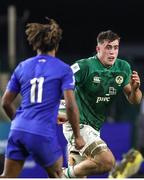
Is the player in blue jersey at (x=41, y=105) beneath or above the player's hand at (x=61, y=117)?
above

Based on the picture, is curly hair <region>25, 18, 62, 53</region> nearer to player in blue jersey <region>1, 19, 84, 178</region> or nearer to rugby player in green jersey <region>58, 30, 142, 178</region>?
player in blue jersey <region>1, 19, 84, 178</region>

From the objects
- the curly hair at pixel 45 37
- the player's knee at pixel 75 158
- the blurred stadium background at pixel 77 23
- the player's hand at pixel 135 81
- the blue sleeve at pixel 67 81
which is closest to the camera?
the blue sleeve at pixel 67 81

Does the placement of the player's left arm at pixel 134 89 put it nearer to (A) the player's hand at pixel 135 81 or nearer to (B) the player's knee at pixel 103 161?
(A) the player's hand at pixel 135 81

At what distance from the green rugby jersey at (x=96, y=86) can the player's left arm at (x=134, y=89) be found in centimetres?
9

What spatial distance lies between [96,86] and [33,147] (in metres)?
2.09

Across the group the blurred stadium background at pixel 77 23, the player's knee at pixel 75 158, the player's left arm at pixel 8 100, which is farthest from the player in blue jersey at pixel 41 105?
the blurred stadium background at pixel 77 23

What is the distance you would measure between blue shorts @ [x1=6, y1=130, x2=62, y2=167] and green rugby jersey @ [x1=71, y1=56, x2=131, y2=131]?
5.97ft

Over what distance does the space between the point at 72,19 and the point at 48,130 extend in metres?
19.4

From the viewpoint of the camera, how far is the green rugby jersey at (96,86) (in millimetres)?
10148

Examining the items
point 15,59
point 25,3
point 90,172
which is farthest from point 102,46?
point 25,3

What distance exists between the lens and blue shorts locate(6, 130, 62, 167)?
8.31 metres

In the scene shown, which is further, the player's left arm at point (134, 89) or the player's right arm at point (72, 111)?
the player's left arm at point (134, 89)

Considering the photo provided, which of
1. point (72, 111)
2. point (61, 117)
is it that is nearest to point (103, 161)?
point (61, 117)

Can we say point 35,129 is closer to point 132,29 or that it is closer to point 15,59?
point 15,59
